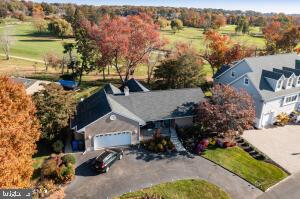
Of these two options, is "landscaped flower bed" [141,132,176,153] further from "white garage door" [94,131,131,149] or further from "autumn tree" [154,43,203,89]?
"autumn tree" [154,43,203,89]

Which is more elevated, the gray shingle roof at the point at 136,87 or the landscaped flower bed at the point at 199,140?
the gray shingle roof at the point at 136,87

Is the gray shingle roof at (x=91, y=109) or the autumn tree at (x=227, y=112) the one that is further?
the autumn tree at (x=227, y=112)

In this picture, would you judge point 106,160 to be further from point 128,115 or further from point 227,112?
point 227,112

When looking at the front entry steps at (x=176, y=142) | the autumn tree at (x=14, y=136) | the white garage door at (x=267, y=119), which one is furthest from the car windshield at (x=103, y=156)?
the white garage door at (x=267, y=119)

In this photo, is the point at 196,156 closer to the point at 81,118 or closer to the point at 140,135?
the point at 140,135

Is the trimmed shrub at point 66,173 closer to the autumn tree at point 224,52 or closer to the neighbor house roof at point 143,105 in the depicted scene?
the neighbor house roof at point 143,105

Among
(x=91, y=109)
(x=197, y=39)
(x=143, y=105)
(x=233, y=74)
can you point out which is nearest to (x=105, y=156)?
(x=91, y=109)

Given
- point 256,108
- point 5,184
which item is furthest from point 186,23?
point 5,184
